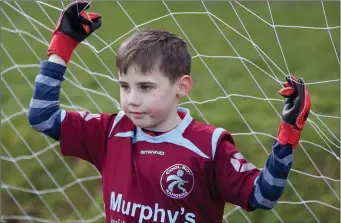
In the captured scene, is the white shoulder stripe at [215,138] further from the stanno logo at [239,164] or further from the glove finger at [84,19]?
the glove finger at [84,19]

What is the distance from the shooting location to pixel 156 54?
190 cm

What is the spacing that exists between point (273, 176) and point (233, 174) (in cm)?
12

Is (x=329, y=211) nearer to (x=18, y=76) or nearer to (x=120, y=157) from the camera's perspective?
(x=120, y=157)

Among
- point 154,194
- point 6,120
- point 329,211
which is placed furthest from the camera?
point 6,120

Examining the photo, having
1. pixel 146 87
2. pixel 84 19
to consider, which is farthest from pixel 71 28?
pixel 146 87

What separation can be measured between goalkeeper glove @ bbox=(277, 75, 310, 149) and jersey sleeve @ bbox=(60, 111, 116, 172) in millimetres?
533

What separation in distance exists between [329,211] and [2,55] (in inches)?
92.6

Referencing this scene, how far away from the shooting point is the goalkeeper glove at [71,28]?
6.67ft

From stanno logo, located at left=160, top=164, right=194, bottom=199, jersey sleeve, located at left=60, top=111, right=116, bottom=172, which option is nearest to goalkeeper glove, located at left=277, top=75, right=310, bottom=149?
stanno logo, located at left=160, top=164, right=194, bottom=199

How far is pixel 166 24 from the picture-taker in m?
4.64

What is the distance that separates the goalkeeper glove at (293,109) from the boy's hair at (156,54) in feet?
1.01

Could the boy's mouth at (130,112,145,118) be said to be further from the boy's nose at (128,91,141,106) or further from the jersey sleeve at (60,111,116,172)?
the jersey sleeve at (60,111,116,172)

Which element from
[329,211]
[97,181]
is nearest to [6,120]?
[97,181]

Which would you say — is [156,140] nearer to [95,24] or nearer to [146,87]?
[146,87]
